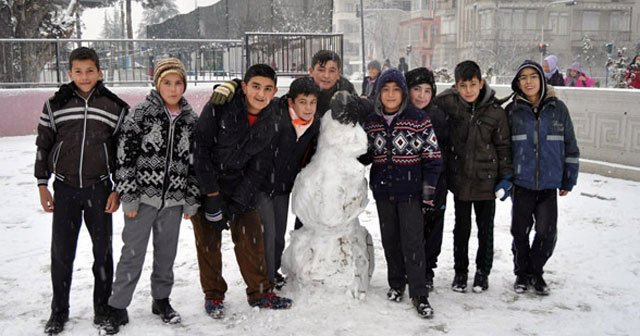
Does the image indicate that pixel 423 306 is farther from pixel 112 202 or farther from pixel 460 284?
pixel 112 202

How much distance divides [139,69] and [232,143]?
35.0 ft

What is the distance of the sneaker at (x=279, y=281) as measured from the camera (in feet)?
14.6

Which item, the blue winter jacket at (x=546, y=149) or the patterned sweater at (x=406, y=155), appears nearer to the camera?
the patterned sweater at (x=406, y=155)

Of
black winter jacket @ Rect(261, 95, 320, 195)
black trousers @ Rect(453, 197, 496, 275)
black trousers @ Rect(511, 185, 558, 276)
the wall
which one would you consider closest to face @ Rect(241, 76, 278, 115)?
black winter jacket @ Rect(261, 95, 320, 195)

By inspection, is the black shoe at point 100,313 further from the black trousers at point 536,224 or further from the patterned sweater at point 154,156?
the black trousers at point 536,224

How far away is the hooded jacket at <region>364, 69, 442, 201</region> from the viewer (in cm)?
402

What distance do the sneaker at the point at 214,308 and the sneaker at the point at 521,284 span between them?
7.41 ft

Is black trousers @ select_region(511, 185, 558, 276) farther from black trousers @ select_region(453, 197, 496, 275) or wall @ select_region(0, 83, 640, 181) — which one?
wall @ select_region(0, 83, 640, 181)

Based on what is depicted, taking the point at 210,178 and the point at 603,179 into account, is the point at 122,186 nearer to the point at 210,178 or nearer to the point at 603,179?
the point at 210,178

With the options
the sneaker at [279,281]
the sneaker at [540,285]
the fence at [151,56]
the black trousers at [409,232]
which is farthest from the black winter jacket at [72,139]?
the fence at [151,56]

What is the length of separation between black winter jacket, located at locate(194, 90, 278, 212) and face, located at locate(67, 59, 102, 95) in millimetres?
717

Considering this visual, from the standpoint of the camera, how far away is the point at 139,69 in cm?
1355

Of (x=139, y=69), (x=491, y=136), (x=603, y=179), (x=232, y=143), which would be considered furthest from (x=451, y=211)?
(x=139, y=69)

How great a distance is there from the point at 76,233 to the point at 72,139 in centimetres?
61
